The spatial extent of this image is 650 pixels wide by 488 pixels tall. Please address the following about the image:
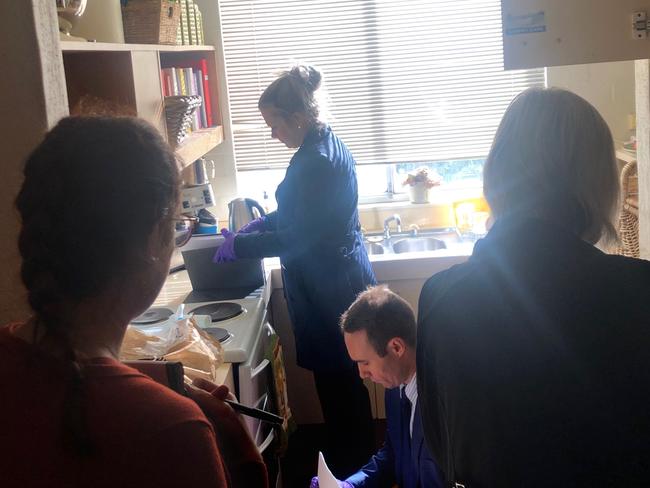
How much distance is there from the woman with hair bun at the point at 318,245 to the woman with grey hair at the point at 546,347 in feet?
4.51

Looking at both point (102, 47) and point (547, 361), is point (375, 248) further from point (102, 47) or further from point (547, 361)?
point (547, 361)

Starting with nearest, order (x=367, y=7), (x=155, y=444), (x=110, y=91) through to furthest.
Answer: (x=155, y=444) → (x=110, y=91) → (x=367, y=7)

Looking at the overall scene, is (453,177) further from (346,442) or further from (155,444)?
(155,444)

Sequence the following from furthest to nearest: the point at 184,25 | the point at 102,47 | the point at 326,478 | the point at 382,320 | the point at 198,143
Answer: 1. the point at 184,25
2. the point at 198,143
3. the point at 382,320
4. the point at 102,47
5. the point at 326,478

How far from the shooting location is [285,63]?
384 cm

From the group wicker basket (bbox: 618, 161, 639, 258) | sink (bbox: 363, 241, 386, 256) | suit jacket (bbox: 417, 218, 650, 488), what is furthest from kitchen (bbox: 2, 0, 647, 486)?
suit jacket (bbox: 417, 218, 650, 488)

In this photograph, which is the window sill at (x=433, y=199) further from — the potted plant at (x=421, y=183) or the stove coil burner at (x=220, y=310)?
the stove coil burner at (x=220, y=310)

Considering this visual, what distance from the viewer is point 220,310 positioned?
246 centimetres

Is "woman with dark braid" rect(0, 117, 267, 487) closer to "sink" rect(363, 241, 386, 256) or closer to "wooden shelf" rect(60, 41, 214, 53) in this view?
"wooden shelf" rect(60, 41, 214, 53)

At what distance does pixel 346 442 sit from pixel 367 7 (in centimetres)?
217

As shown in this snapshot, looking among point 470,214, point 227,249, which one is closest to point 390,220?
point 470,214

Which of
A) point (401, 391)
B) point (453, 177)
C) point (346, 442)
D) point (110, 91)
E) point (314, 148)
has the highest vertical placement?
point (110, 91)

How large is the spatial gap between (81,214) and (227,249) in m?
1.87

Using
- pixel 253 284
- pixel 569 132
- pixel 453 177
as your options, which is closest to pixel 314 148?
pixel 253 284
